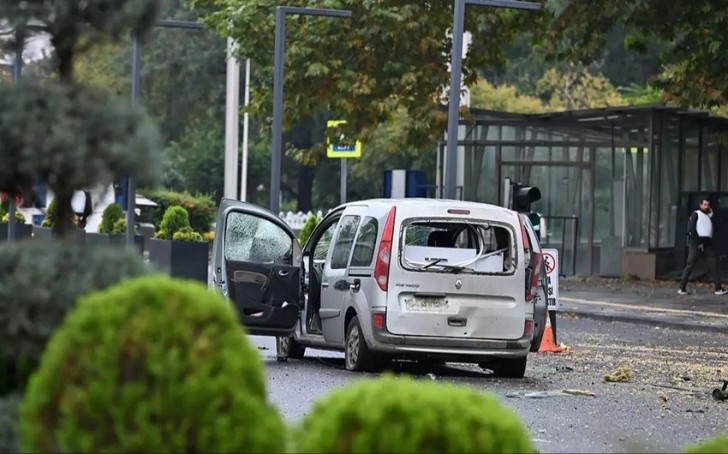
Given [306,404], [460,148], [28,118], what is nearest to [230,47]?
[460,148]

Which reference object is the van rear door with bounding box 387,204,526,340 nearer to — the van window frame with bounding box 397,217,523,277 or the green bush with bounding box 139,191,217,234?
the van window frame with bounding box 397,217,523,277

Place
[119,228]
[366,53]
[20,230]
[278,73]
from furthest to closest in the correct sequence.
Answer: [119,228] → [20,230] → [366,53] → [278,73]

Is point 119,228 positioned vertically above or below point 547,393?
above

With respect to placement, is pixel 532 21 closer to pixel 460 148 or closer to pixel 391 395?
pixel 460 148

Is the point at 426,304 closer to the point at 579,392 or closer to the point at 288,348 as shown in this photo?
the point at 579,392

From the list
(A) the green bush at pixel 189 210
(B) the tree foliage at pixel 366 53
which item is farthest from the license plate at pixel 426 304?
(A) the green bush at pixel 189 210

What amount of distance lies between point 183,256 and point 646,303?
8.40 meters

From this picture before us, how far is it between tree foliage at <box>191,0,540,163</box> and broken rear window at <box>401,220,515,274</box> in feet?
59.5

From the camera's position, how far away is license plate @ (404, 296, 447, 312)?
16.8 metres

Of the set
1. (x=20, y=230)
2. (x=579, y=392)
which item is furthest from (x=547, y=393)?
(x=20, y=230)

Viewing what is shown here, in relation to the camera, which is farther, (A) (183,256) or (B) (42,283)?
(A) (183,256)

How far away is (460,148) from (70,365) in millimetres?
38707

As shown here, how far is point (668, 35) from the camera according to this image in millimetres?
32938

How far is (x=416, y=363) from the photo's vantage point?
1880 cm
